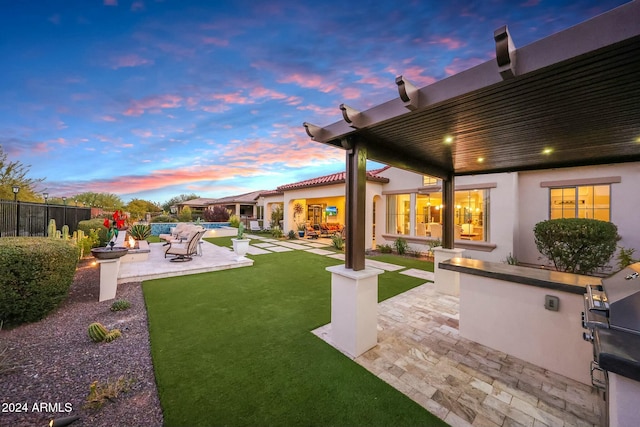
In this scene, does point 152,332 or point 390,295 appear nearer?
point 152,332

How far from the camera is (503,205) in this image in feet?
27.9

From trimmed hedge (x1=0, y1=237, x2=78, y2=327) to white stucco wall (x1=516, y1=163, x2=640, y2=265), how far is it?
12.8m

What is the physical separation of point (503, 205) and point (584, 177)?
2265mm

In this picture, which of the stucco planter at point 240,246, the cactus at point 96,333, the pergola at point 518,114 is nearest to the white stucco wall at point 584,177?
the pergola at point 518,114

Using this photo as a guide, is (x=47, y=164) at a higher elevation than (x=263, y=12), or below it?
below

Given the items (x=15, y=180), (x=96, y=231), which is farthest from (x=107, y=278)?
(x=15, y=180)

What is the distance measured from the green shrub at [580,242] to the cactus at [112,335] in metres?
9.96

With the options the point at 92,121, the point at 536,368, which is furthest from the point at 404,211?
the point at 92,121

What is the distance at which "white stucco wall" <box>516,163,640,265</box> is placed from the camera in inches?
270

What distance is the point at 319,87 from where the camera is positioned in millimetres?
7285

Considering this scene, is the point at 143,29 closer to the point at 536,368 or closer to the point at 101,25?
the point at 101,25

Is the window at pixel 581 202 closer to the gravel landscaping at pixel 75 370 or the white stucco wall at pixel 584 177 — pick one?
the white stucco wall at pixel 584 177

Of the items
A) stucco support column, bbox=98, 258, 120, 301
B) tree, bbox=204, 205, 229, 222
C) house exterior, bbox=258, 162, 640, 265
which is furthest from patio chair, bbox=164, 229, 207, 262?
tree, bbox=204, 205, 229, 222

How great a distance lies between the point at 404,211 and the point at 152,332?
10698mm
